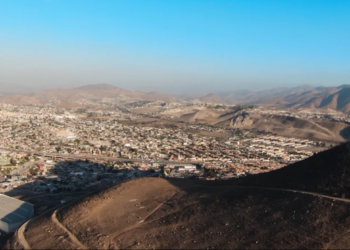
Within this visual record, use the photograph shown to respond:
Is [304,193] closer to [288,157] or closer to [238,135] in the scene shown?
[288,157]

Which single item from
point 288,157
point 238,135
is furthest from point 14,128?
point 288,157

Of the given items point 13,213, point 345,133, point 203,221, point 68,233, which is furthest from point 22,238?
point 345,133

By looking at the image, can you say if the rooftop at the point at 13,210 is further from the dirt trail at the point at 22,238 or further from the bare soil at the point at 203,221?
the bare soil at the point at 203,221

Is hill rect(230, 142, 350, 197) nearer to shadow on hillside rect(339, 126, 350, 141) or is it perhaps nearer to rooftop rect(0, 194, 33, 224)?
rooftop rect(0, 194, 33, 224)

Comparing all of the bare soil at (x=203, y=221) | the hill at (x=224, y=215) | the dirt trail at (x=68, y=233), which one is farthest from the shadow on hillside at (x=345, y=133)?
the dirt trail at (x=68, y=233)

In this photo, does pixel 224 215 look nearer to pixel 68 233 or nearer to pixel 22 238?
pixel 68 233

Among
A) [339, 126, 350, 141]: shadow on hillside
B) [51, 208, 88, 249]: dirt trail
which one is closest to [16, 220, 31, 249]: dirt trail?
[51, 208, 88, 249]: dirt trail
